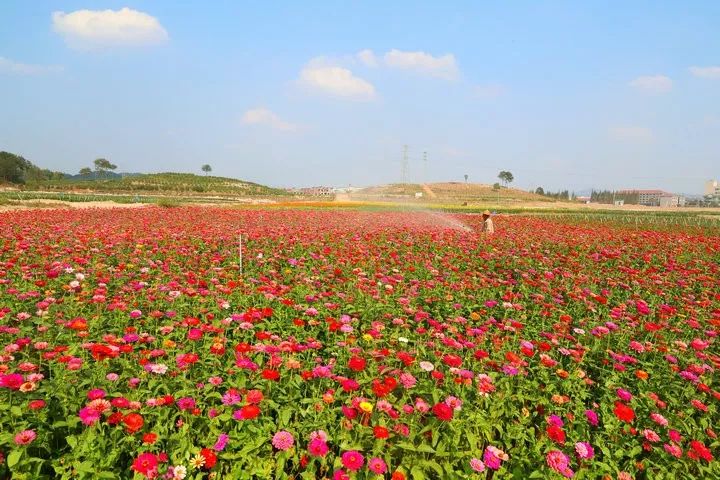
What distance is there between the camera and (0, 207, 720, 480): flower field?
7.08 feet

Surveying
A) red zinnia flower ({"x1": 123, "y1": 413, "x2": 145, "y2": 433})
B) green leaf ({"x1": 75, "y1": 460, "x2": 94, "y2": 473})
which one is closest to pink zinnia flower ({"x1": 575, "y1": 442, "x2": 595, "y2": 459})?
red zinnia flower ({"x1": 123, "y1": 413, "x2": 145, "y2": 433})

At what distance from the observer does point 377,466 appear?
200cm

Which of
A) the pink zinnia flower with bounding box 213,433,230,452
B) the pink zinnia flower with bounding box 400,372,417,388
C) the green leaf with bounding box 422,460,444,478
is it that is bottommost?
the green leaf with bounding box 422,460,444,478

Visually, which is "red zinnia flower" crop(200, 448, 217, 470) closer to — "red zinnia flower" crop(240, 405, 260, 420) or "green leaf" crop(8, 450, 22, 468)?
"red zinnia flower" crop(240, 405, 260, 420)

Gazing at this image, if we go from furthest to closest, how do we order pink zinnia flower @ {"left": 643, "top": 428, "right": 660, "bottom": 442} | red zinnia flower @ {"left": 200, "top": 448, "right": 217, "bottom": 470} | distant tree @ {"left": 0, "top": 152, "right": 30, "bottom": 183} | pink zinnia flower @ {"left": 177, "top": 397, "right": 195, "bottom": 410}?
distant tree @ {"left": 0, "top": 152, "right": 30, "bottom": 183}
pink zinnia flower @ {"left": 643, "top": 428, "right": 660, "bottom": 442}
pink zinnia flower @ {"left": 177, "top": 397, "right": 195, "bottom": 410}
red zinnia flower @ {"left": 200, "top": 448, "right": 217, "bottom": 470}

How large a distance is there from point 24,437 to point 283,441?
1209 mm

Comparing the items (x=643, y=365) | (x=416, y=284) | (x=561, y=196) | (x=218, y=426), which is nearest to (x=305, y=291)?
(x=416, y=284)

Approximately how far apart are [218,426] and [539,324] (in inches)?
141

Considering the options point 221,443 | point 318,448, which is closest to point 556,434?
point 318,448

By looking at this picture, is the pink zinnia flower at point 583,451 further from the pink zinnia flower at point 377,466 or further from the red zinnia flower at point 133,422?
the red zinnia flower at point 133,422

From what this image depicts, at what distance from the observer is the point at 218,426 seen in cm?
245

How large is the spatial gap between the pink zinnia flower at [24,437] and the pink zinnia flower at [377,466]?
1619mm

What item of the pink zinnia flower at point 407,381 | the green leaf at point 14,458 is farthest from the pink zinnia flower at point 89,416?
the pink zinnia flower at point 407,381

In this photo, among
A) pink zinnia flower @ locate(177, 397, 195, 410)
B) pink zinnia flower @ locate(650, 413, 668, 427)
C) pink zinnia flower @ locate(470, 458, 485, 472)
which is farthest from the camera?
pink zinnia flower @ locate(650, 413, 668, 427)
